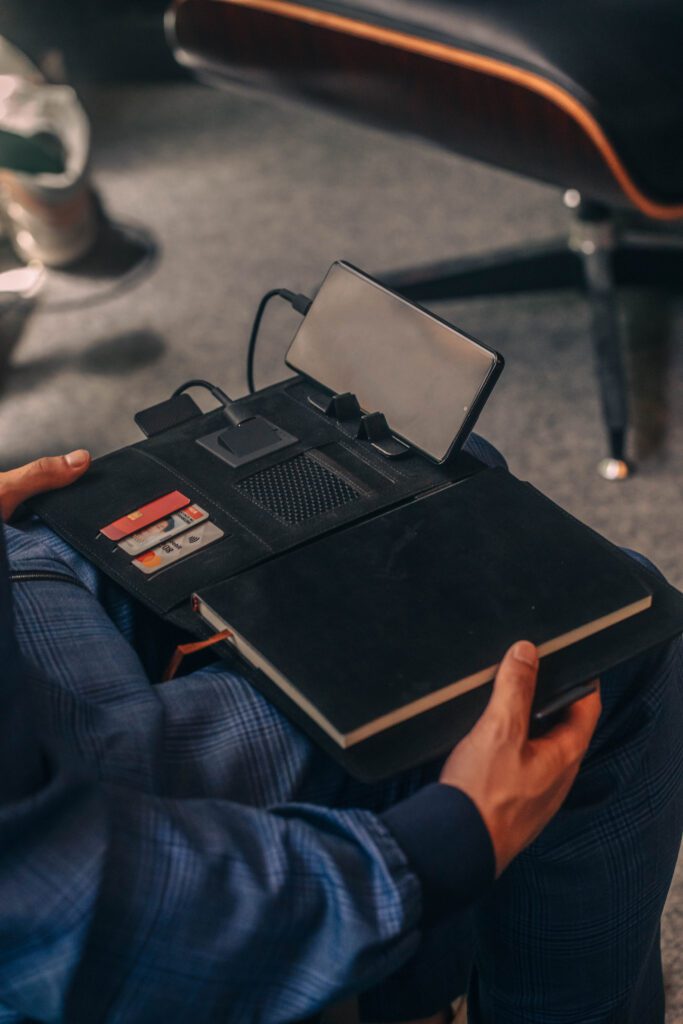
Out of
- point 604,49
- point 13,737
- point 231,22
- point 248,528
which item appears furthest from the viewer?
point 231,22

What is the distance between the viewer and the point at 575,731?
23.5 inches

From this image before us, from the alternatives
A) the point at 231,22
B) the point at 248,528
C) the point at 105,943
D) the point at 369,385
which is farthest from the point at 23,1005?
the point at 231,22

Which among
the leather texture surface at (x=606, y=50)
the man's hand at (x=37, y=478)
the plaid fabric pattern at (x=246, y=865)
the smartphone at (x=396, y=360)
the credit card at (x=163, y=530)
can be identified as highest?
the leather texture surface at (x=606, y=50)

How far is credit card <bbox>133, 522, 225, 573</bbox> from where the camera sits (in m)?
0.68

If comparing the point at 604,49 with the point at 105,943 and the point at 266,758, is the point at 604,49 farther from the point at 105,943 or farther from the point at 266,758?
the point at 105,943

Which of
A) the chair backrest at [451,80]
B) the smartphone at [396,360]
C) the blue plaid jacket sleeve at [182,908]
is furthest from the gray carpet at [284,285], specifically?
the blue plaid jacket sleeve at [182,908]

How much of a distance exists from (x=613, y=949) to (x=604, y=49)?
0.87 m

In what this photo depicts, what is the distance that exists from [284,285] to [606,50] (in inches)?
25.3

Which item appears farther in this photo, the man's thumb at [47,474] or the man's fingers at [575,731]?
the man's thumb at [47,474]

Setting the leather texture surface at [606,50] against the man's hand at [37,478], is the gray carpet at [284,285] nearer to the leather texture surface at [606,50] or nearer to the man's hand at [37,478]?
the leather texture surface at [606,50]

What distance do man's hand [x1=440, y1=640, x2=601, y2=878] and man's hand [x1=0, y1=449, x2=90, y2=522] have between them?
31cm

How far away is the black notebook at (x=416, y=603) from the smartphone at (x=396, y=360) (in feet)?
0.26

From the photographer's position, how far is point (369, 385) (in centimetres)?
81

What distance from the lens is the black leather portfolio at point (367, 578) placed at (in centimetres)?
59
